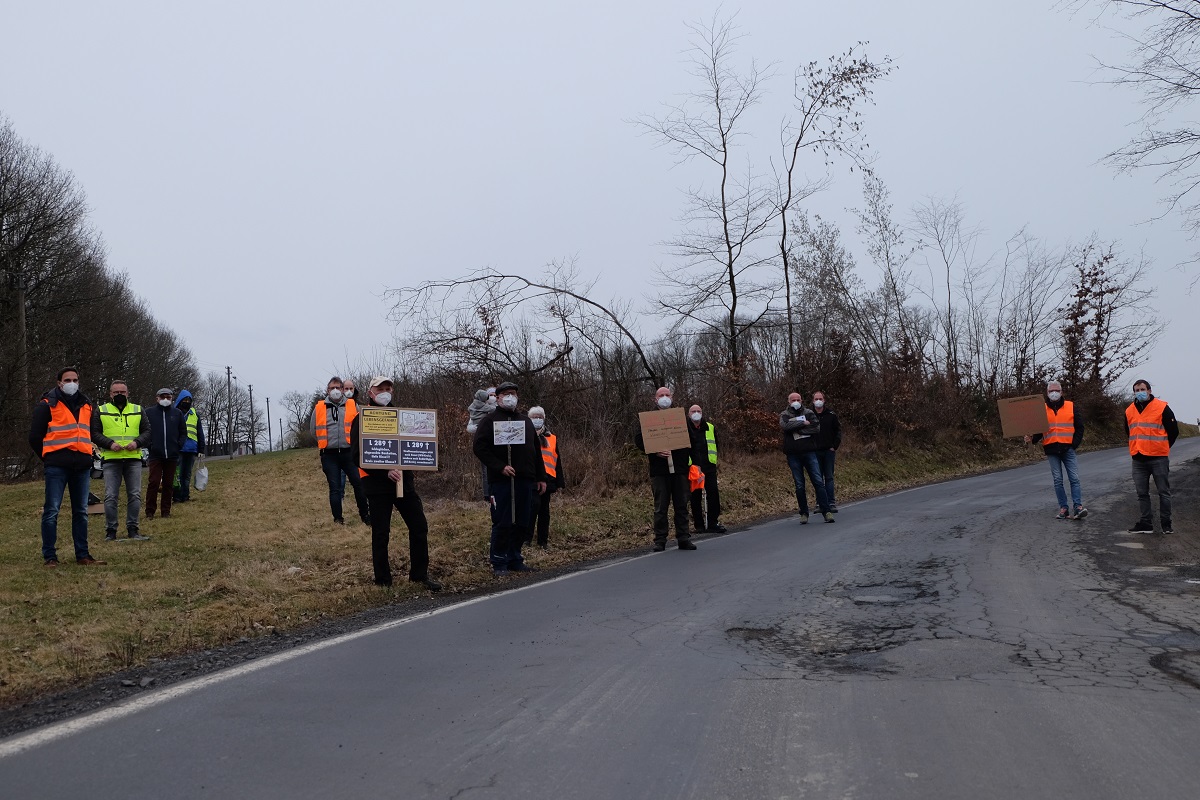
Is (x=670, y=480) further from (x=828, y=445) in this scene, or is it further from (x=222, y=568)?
(x=222, y=568)

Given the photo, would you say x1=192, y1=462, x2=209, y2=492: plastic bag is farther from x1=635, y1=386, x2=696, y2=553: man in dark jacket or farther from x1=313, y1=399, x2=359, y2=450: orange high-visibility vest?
x1=635, y1=386, x2=696, y2=553: man in dark jacket

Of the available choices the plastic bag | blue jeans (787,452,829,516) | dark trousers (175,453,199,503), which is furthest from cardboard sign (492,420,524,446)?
the plastic bag

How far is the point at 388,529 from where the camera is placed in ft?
30.6

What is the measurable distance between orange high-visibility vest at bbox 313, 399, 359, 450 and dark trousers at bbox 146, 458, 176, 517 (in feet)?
8.71

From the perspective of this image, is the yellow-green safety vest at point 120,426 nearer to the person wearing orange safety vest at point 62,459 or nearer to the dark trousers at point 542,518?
the person wearing orange safety vest at point 62,459

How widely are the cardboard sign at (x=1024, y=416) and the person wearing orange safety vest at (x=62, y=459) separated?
13.2 m

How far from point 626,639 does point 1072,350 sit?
43054 mm

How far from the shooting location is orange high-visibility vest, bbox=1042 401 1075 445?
13.5 meters

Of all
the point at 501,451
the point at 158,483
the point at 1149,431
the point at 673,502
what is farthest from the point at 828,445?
the point at 158,483

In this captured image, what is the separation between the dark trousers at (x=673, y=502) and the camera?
12344mm

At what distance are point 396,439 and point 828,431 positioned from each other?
865cm

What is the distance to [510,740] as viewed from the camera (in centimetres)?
432

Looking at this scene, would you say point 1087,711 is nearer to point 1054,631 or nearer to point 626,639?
point 1054,631

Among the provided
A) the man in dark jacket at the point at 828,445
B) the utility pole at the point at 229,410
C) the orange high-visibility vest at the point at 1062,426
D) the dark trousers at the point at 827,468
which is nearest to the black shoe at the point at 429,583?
the man in dark jacket at the point at 828,445
